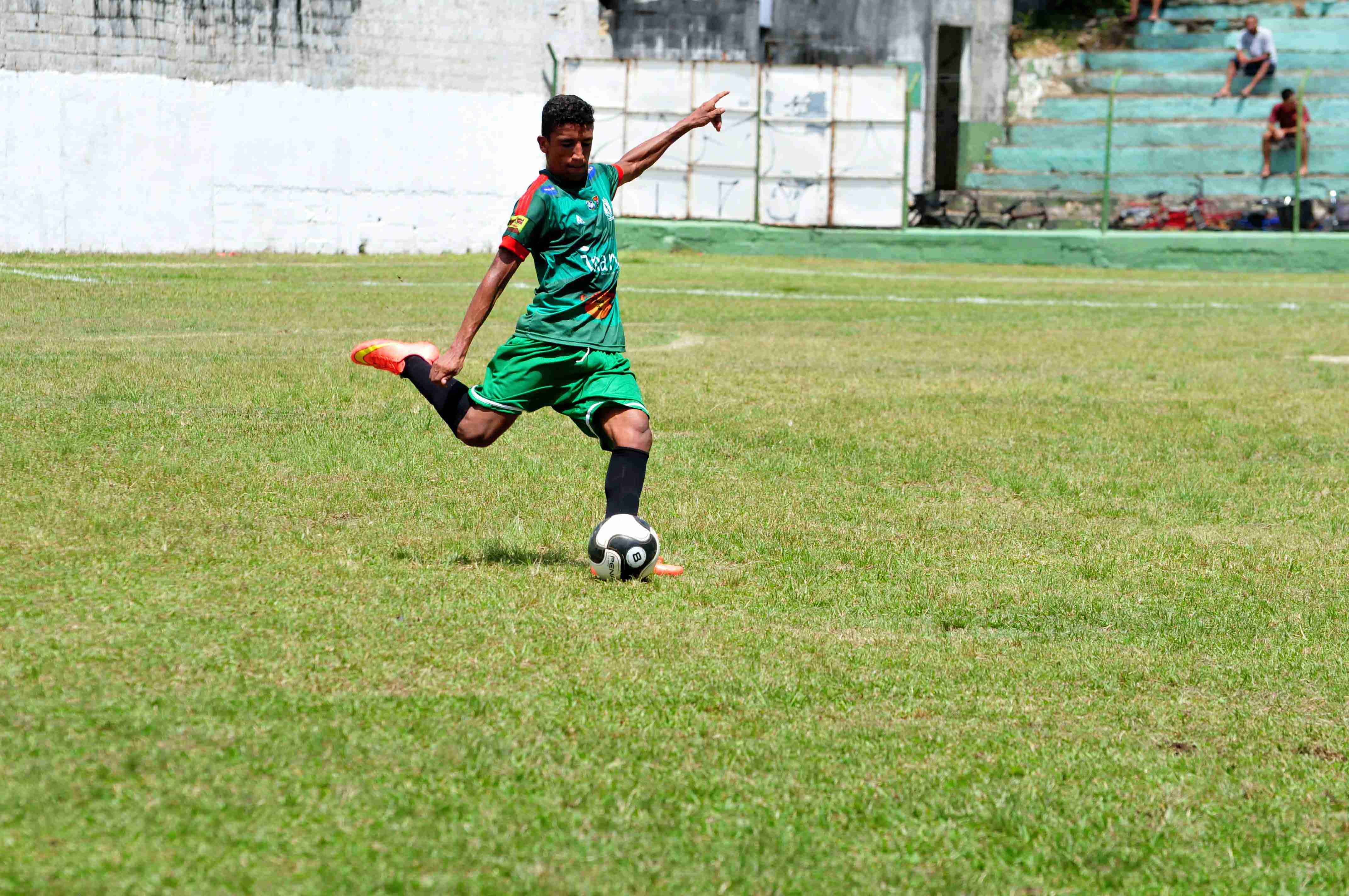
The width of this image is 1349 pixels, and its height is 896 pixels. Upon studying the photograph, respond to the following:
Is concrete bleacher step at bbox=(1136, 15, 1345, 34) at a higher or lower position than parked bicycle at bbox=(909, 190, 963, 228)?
higher

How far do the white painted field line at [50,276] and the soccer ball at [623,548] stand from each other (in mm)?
12564

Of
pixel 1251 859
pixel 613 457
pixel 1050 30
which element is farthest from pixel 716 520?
pixel 1050 30

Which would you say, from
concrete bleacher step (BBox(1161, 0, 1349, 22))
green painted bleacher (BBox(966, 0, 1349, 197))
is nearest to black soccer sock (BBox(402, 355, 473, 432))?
green painted bleacher (BBox(966, 0, 1349, 197))

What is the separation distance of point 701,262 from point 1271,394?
562 inches

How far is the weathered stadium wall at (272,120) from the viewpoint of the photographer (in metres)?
21.4

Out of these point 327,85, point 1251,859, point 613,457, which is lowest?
point 1251,859

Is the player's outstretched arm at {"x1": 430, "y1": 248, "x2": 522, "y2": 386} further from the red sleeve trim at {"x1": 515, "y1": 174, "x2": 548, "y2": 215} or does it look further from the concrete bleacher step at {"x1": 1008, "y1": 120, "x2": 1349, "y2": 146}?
the concrete bleacher step at {"x1": 1008, "y1": 120, "x2": 1349, "y2": 146}

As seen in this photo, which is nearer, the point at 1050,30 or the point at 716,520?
the point at 716,520

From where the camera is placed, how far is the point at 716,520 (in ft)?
22.5

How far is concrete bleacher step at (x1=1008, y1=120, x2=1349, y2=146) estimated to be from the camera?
29125 millimetres

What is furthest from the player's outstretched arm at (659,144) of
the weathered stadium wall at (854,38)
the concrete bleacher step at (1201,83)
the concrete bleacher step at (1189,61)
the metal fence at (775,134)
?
the concrete bleacher step at (1189,61)

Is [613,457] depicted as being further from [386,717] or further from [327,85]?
[327,85]

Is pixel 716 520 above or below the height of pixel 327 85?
below

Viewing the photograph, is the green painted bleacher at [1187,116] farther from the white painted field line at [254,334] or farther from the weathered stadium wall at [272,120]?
the white painted field line at [254,334]
